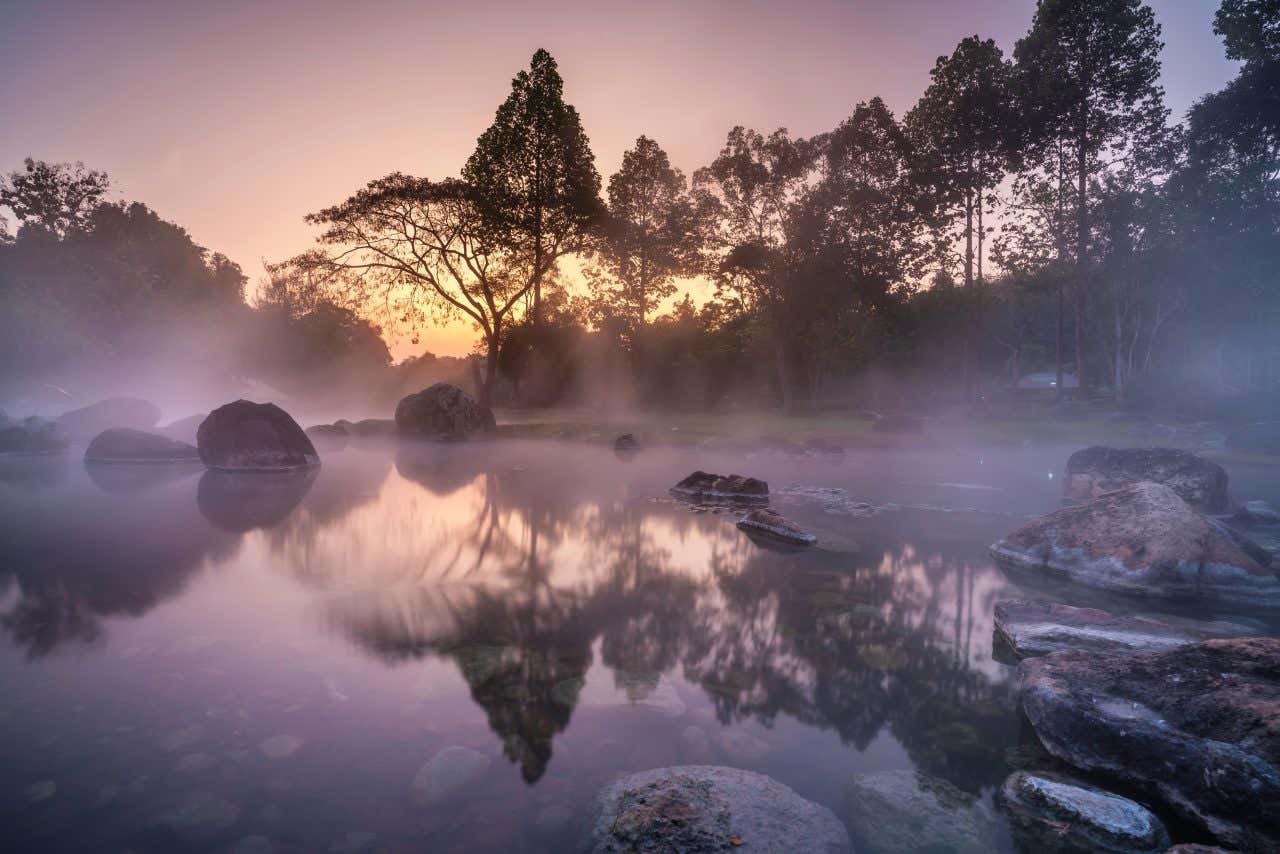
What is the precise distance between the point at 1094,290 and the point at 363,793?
59.1m

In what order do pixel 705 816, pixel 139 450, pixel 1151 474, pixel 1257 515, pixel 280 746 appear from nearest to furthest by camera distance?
1. pixel 705 816
2. pixel 280 746
3. pixel 1257 515
4. pixel 1151 474
5. pixel 139 450

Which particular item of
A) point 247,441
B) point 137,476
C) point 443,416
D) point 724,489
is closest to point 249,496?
point 247,441

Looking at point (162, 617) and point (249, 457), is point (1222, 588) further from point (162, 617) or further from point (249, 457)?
point (249, 457)

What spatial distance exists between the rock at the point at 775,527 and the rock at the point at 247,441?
43.7ft

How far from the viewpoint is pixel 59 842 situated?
9.91 feet

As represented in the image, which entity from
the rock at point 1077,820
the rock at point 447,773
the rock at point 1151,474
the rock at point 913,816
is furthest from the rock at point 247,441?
the rock at point 1151,474

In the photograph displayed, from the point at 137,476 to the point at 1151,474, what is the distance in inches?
896

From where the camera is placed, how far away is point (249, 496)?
43.5 ft

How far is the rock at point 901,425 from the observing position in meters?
26.5

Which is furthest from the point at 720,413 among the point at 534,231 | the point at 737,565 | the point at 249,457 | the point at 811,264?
the point at 737,565

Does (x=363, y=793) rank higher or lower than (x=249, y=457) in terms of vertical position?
lower

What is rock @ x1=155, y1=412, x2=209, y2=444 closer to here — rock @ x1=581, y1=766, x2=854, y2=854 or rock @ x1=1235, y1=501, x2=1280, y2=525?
rock @ x1=581, y1=766, x2=854, y2=854

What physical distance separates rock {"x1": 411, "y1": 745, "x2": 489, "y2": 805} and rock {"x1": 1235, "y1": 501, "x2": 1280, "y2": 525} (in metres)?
13.2

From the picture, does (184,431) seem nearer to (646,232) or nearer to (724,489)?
(724,489)
